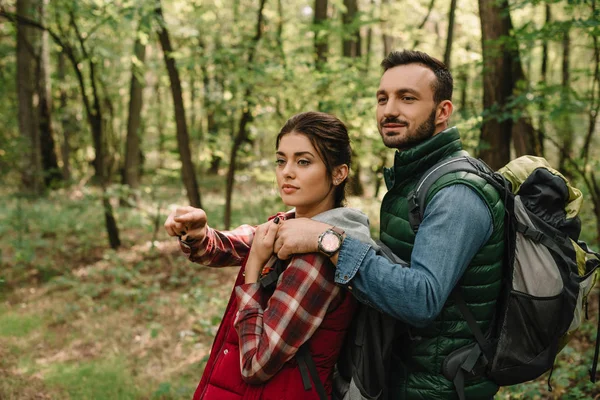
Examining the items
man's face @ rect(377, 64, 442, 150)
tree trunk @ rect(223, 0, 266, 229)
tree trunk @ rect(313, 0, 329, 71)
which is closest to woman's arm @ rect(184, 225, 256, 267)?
man's face @ rect(377, 64, 442, 150)

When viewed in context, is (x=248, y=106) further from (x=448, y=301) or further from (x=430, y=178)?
(x=448, y=301)

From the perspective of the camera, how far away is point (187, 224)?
228 cm

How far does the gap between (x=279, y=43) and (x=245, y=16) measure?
6254 millimetres

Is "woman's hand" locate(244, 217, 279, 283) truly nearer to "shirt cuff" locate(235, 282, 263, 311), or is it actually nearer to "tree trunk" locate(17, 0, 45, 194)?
"shirt cuff" locate(235, 282, 263, 311)

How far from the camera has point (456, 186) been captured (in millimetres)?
1780

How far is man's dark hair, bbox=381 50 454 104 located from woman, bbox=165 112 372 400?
390 mm

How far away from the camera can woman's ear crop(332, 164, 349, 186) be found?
7.22 ft

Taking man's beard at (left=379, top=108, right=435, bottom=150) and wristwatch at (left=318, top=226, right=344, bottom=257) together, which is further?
man's beard at (left=379, top=108, right=435, bottom=150)

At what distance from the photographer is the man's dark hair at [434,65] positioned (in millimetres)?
2037

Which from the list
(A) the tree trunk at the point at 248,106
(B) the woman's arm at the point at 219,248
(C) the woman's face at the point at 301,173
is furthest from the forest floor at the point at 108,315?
(C) the woman's face at the point at 301,173

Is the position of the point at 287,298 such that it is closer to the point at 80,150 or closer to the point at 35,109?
the point at 35,109

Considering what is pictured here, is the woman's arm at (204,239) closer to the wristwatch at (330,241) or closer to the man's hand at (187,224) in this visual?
the man's hand at (187,224)

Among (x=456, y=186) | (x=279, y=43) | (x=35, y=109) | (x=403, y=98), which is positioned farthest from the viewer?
(x=35, y=109)

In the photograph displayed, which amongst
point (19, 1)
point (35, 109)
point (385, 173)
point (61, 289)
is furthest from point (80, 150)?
point (385, 173)
